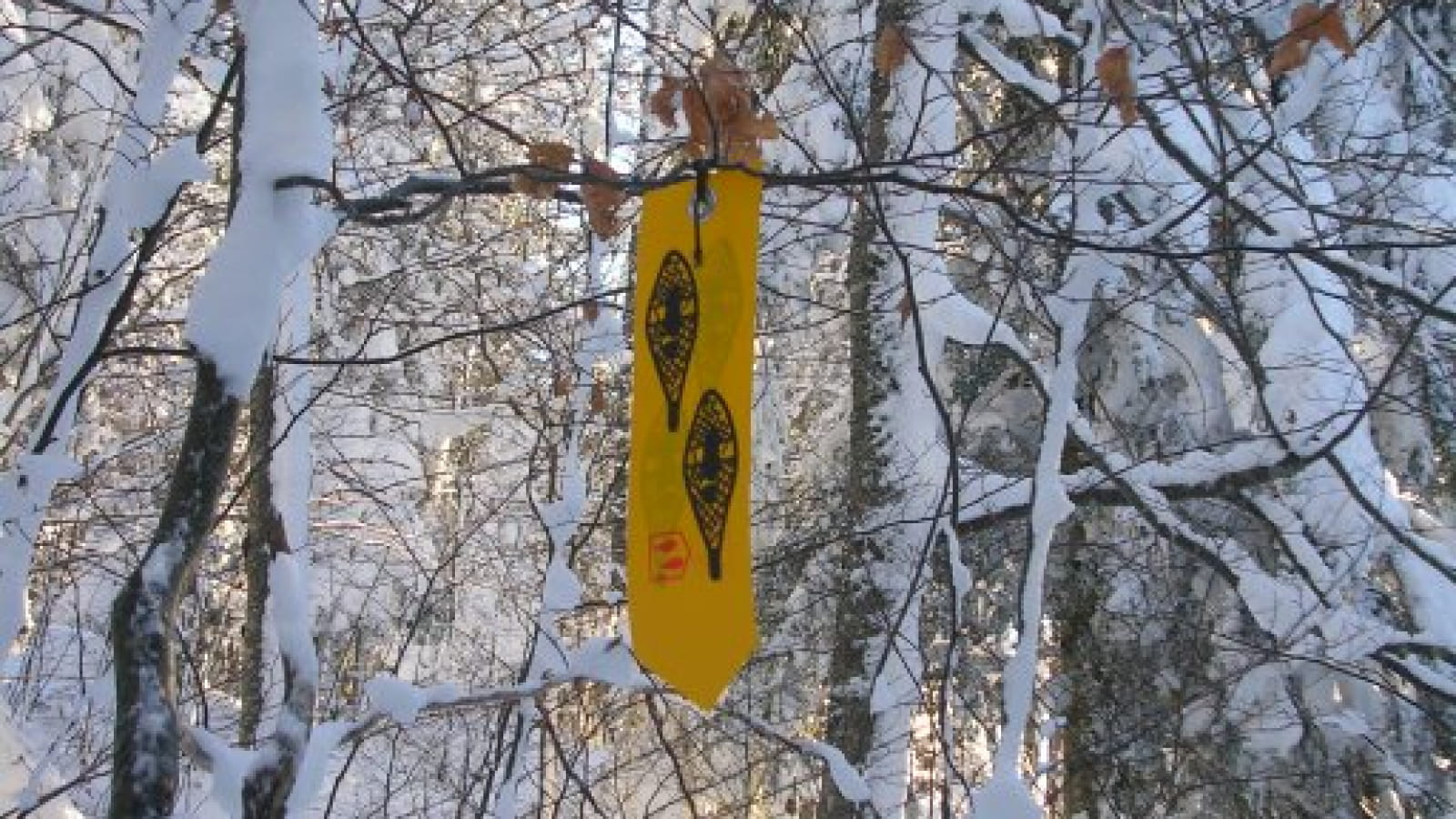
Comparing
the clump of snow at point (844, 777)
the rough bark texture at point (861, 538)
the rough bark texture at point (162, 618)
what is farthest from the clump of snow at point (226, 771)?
the rough bark texture at point (861, 538)

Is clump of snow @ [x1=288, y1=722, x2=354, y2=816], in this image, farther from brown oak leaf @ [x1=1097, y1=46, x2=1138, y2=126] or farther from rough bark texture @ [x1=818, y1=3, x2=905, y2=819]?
rough bark texture @ [x1=818, y1=3, x2=905, y2=819]

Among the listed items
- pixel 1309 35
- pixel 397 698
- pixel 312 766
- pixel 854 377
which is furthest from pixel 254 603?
pixel 1309 35

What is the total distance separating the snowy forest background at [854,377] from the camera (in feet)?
6.07

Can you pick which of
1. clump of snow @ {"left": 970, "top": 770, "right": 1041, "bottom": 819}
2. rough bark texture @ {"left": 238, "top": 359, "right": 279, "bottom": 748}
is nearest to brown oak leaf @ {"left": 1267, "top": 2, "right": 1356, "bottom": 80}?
clump of snow @ {"left": 970, "top": 770, "right": 1041, "bottom": 819}

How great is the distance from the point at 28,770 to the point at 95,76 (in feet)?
17.9

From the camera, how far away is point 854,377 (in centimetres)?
493

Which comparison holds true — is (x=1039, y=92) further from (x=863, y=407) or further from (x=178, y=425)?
(x=178, y=425)

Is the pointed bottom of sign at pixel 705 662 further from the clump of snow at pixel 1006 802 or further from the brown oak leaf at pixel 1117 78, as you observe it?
the brown oak leaf at pixel 1117 78

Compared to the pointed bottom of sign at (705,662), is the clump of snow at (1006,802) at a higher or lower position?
lower

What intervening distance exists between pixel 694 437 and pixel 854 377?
11.3 ft

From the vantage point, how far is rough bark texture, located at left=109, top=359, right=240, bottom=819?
1.42 meters

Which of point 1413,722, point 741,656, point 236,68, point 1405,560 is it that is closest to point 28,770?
point 236,68

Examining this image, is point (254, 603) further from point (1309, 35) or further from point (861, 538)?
point (1309, 35)

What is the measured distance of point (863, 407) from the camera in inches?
189
